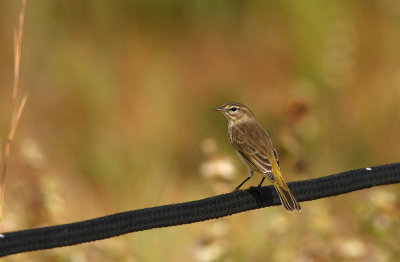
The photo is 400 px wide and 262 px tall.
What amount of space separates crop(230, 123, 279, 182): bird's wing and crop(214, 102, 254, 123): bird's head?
27 cm

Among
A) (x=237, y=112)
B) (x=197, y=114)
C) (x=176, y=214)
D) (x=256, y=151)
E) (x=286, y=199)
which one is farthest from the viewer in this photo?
(x=197, y=114)

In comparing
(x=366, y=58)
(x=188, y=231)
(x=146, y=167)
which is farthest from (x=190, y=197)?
(x=366, y=58)

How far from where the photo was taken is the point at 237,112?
580cm

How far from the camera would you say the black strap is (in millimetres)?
2729

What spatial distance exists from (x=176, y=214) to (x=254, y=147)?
2.01 meters

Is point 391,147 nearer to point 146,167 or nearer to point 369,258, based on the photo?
point 146,167

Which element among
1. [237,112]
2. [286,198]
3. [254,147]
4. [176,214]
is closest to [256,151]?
[254,147]

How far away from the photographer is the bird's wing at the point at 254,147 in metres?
4.82

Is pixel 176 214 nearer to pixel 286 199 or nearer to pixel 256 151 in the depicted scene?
pixel 286 199

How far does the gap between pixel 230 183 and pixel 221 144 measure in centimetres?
374

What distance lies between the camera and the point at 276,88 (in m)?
10.6

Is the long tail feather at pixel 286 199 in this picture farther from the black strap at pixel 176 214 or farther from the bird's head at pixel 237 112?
the bird's head at pixel 237 112

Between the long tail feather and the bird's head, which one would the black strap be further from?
the bird's head

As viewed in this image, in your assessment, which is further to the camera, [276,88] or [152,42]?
[152,42]
